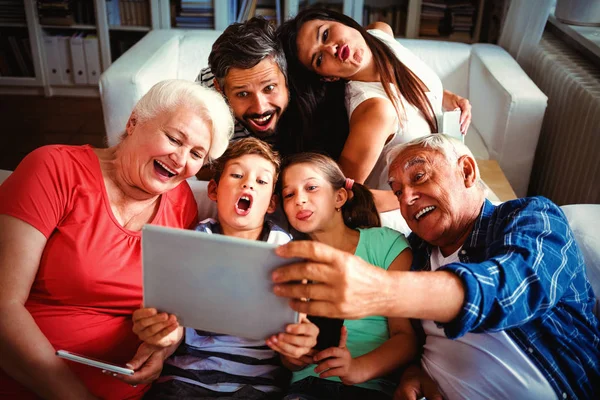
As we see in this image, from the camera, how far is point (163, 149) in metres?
1.37

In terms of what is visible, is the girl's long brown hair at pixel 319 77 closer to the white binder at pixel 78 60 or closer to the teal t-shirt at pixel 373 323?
the teal t-shirt at pixel 373 323

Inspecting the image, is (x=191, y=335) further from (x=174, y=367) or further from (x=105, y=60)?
(x=105, y=60)

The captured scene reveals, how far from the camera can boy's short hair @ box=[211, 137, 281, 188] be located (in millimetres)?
1595

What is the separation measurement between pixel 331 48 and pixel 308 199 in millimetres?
715

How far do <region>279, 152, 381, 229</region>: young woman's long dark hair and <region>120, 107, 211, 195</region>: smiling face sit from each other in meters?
0.32

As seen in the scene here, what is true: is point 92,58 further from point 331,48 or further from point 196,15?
point 331,48

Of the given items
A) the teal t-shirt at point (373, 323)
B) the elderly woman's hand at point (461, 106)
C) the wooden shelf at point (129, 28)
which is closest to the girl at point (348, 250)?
the teal t-shirt at point (373, 323)

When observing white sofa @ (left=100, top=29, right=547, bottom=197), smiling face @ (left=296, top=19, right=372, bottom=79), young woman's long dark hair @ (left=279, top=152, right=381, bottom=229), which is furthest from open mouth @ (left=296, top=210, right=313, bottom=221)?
white sofa @ (left=100, top=29, right=547, bottom=197)

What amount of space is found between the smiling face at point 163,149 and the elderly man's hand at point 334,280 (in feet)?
1.79

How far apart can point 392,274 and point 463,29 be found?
131 inches

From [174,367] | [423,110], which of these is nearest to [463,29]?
[423,110]

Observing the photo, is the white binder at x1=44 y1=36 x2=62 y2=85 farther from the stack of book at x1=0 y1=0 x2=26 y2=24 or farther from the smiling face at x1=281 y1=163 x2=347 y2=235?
the smiling face at x1=281 y1=163 x2=347 y2=235

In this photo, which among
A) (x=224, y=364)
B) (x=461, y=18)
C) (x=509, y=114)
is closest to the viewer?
(x=224, y=364)

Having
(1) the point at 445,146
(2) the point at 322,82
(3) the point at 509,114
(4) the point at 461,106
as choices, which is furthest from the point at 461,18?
(1) the point at 445,146
